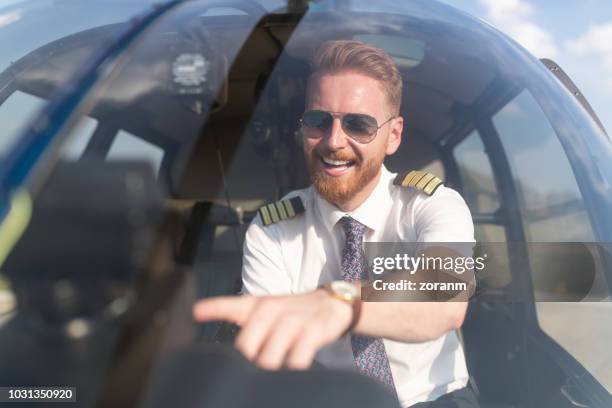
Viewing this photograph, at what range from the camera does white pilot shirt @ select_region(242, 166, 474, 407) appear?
45.1 inches

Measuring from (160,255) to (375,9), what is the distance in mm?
1025

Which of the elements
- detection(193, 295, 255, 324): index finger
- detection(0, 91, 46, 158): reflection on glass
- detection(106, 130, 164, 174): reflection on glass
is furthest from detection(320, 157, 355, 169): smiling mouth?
detection(0, 91, 46, 158): reflection on glass

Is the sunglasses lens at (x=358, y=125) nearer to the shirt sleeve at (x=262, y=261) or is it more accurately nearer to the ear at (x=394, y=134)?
the ear at (x=394, y=134)

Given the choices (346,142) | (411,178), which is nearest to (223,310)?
(346,142)

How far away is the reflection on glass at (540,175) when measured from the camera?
4.24 feet

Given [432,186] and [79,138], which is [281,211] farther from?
[79,138]

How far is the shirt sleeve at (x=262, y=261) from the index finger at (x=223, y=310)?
32cm

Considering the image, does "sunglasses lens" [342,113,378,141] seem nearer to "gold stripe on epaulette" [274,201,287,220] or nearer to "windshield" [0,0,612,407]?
"windshield" [0,0,612,407]

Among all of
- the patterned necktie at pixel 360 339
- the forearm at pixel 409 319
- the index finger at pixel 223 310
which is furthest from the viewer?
the patterned necktie at pixel 360 339

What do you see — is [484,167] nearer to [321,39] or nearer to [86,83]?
[321,39]

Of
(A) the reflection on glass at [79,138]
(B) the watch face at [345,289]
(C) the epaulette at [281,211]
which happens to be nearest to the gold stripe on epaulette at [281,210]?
(C) the epaulette at [281,211]

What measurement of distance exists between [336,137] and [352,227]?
0.27 metres

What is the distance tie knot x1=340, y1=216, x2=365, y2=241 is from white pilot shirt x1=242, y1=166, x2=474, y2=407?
10 millimetres

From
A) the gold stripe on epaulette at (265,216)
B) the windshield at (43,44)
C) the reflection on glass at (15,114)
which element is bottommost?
the gold stripe on epaulette at (265,216)
